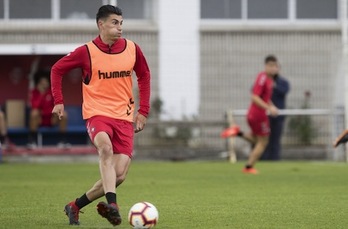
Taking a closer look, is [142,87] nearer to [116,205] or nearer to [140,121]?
[140,121]

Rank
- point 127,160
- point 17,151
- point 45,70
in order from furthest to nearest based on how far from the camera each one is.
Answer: point 45,70, point 17,151, point 127,160

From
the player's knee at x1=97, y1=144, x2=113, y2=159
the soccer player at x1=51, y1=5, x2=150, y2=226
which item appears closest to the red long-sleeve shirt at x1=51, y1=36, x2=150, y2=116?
the soccer player at x1=51, y1=5, x2=150, y2=226

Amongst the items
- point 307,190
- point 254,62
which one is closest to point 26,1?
point 254,62

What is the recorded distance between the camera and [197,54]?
31.5 metres

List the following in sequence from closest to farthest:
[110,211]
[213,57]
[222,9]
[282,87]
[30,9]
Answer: [110,211], [282,87], [30,9], [213,57], [222,9]

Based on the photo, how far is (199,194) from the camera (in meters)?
16.8

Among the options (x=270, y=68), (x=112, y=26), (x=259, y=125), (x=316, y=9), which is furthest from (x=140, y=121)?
(x=316, y=9)

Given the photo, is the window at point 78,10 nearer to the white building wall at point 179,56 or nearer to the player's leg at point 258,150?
the white building wall at point 179,56

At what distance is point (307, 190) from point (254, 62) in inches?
561

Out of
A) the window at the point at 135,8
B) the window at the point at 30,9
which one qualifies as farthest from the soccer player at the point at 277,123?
the window at the point at 30,9

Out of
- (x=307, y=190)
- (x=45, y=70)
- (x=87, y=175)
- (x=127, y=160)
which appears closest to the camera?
(x=127, y=160)

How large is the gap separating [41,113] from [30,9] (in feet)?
9.93

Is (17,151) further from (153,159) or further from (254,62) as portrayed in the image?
(254,62)

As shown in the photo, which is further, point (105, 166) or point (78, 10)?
point (78, 10)
